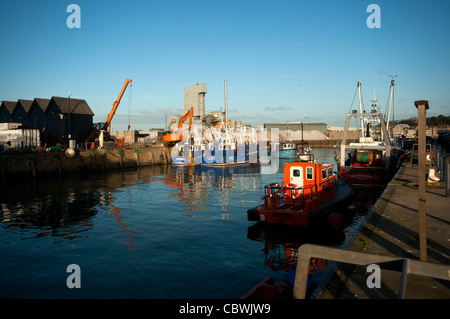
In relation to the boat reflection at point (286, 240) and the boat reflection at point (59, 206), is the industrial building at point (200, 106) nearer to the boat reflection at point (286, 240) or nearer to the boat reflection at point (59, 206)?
the boat reflection at point (59, 206)

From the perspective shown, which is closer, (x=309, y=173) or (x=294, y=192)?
(x=294, y=192)

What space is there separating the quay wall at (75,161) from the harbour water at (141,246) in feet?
44.4

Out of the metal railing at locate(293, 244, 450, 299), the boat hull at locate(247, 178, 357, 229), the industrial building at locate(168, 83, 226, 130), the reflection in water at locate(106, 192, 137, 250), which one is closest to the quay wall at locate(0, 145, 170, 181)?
the reflection in water at locate(106, 192, 137, 250)

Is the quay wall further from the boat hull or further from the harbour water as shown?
the boat hull

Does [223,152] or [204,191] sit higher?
[223,152]

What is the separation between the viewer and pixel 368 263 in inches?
230

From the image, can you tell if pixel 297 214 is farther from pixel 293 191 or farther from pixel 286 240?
pixel 293 191

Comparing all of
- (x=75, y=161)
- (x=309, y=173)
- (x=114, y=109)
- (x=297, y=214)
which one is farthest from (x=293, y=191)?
(x=114, y=109)

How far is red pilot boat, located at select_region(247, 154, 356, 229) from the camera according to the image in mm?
17469

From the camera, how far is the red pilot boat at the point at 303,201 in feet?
57.3

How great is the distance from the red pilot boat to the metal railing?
11.1m

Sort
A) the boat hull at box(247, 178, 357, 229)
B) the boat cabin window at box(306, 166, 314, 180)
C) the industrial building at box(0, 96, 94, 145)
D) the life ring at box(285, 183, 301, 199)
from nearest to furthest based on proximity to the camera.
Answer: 1. the boat hull at box(247, 178, 357, 229)
2. the life ring at box(285, 183, 301, 199)
3. the boat cabin window at box(306, 166, 314, 180)
4. the industrial building at box(0, 96, 94, 145)

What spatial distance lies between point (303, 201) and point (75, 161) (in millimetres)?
44256
